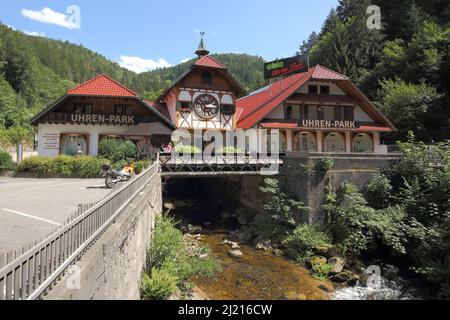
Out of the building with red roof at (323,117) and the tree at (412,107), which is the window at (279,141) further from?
the tree at (412,107)

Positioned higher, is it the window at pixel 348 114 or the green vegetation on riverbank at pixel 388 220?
the window at pixel 348 114

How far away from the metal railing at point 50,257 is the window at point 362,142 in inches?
1149

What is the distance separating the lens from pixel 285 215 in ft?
61.2

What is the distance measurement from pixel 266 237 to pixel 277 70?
23.1 metres

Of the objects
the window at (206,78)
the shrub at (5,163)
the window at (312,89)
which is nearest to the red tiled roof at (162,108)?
the window at (206,78)

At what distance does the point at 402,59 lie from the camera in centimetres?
3622

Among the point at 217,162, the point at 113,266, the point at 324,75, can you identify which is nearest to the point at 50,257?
the point at 113,266

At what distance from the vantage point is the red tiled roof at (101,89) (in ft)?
86.7

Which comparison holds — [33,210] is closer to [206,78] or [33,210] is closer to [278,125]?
[206,78]

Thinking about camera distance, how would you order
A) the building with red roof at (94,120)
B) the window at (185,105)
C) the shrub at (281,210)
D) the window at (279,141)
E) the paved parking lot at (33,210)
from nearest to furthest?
1. the paved parking lot at (33,210)
2. the shrub at (281,210)
3. the building with red roof at (94,120)
4. the window at (185,105)
5. the window at (279,141)

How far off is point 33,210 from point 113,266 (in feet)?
17.5

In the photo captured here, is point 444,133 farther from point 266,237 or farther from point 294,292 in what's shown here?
point 294,292
